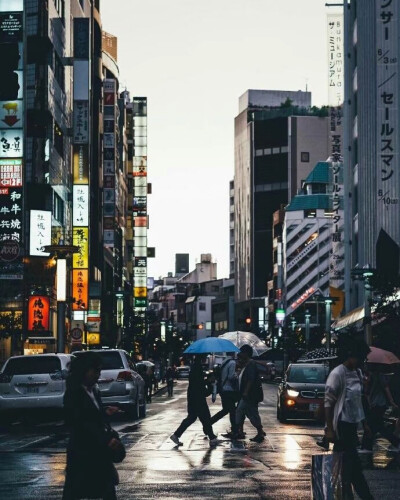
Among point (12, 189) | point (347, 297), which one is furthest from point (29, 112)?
point (347, 297)

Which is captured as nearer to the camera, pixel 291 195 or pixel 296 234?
pixel 296 234

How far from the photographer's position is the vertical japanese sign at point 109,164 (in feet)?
352

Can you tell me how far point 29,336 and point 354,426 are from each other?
162 ft

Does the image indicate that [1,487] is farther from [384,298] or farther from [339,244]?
[339,244]

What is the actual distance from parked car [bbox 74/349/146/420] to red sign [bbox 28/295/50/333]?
27.9 m

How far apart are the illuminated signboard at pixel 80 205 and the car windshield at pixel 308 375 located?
153ft

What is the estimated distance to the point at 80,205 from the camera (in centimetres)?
8175

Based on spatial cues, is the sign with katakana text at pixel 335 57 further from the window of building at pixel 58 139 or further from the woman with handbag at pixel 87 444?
the woman with handbag at pixel 87 444

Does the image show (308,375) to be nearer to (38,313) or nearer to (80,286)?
(38,313)

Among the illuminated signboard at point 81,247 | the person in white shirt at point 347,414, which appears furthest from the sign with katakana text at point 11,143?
the person in white shirt at point 347,414

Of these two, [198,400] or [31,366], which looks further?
[31,366]

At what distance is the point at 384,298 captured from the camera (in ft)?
150

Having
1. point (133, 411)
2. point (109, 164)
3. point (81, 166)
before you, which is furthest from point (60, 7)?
point (133, 411)

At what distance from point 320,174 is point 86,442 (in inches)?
6460
